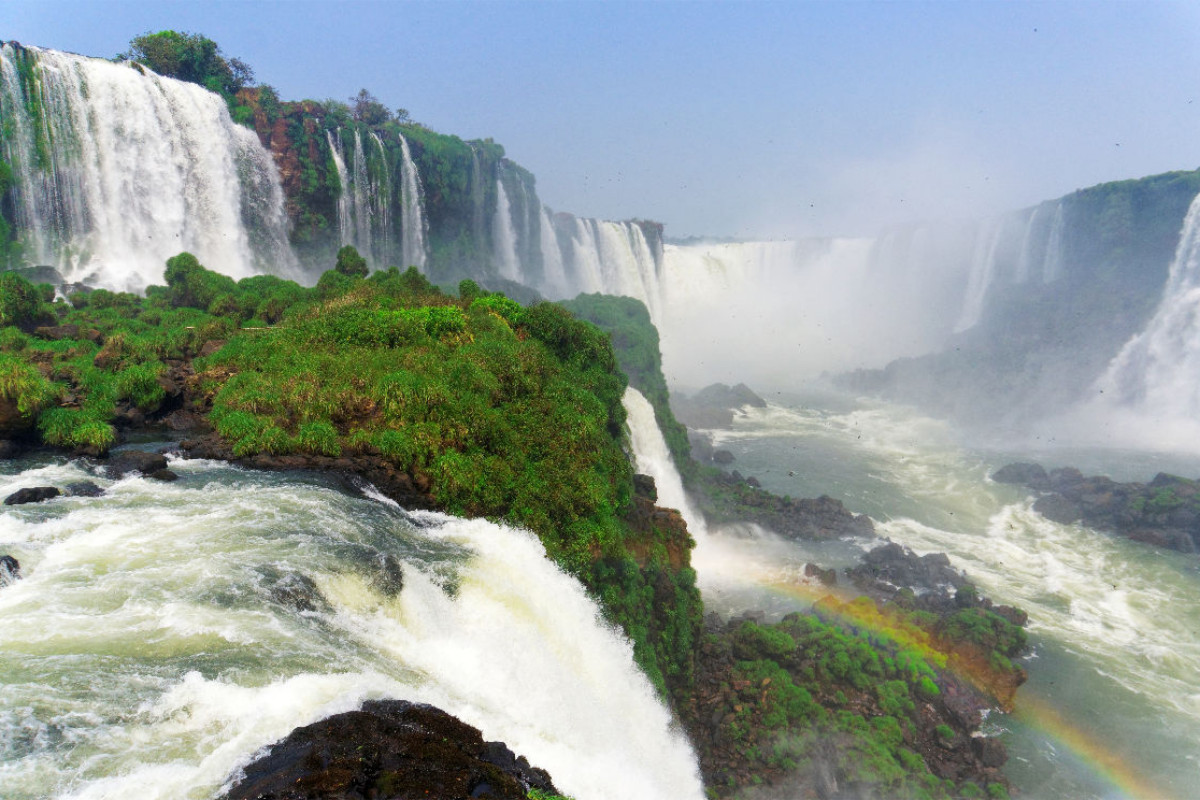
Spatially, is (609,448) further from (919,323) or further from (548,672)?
(919,323)

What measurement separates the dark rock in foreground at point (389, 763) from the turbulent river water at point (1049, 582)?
11995 mm

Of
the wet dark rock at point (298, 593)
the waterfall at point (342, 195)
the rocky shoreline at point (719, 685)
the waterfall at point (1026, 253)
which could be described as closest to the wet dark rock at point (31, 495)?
the rocky shoreline at point (719, 685)

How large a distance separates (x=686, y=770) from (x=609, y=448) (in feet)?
19.0

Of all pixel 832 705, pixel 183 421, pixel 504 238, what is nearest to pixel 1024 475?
pixel 832 705

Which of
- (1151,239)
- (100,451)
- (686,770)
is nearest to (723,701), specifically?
(686,770)

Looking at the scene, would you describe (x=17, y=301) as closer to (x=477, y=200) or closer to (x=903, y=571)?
(x=903, y=571)

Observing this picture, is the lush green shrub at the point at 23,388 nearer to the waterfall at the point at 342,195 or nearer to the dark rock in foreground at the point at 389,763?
the dark rock in foreground at the point at 389,763

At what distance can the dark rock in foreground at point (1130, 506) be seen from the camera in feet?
71.8

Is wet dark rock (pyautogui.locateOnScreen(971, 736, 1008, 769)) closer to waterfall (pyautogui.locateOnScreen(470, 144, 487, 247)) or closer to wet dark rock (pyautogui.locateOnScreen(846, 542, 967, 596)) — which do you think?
wet dark rock (pyautogui.locateOnScreen(846, 542, 967, 596))

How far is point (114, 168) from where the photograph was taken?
23312mm

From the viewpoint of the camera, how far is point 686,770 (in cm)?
1013

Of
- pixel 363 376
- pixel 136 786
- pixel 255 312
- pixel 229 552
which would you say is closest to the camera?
pixel 136 786

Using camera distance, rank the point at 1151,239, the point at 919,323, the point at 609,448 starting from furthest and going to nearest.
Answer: the point at 919,323 < the point at 1151,239 < the point at 609,448

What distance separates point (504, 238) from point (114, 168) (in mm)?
28831
